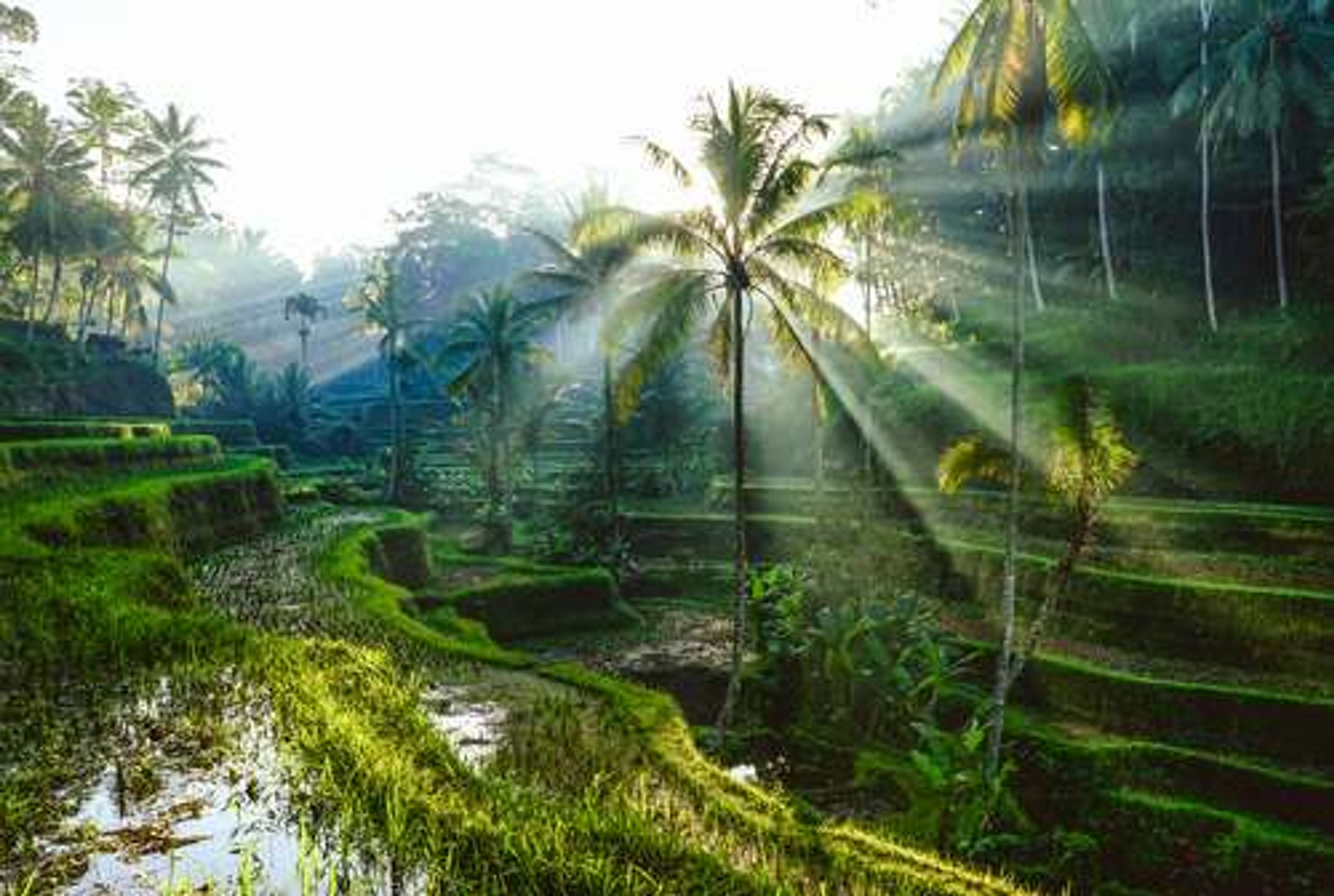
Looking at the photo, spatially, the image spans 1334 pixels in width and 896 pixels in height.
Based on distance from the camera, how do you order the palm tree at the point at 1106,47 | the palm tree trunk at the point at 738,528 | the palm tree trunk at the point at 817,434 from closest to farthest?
the palm tree trunk at the point at 738,528
the palm tree trunk at the point at 817,434
the palm tree at the point at 1106,47

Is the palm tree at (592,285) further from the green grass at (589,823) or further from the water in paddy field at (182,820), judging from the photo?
the water in paddy field at (182,820)

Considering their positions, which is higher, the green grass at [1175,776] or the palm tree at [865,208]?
the palm tree at [865,208]

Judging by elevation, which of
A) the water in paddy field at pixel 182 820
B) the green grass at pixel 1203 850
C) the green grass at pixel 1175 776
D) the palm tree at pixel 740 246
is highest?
the palm tree at pixel 740 246

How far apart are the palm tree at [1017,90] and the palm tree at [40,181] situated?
38682mm

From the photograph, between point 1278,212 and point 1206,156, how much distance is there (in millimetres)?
3375

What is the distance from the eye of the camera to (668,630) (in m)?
23.9

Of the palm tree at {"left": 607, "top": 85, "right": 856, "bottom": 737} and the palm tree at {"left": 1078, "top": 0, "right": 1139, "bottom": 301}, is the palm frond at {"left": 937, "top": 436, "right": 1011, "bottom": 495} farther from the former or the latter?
the palm tree at {"left": 1078, "top": 0, "right": 1139, "bottom": 301}

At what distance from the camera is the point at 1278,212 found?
2683 centimetres

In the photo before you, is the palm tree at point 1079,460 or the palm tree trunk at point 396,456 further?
the palm tree trunk at point 396,456

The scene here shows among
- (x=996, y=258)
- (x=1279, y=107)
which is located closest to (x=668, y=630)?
(x=1279, y=107)

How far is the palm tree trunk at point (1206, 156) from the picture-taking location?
28.4 m

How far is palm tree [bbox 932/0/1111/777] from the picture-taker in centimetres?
1285

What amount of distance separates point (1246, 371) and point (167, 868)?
82.4 ft

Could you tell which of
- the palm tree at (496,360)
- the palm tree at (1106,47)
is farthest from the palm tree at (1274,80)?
the palm tree at (496,360)
